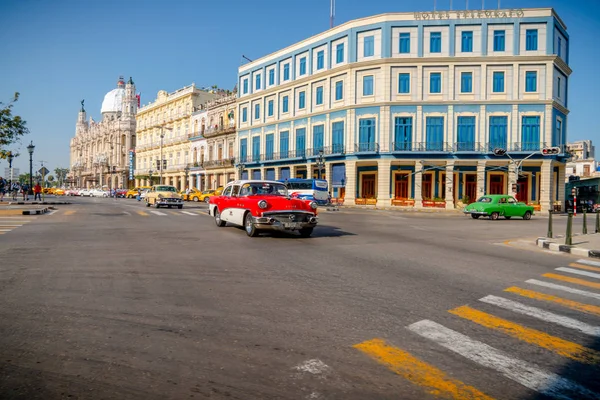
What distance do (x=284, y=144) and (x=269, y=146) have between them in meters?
3.09

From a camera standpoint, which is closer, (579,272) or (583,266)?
(579,272)

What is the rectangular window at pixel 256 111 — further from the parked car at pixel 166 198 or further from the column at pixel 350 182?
the parked car at pixel 166 198

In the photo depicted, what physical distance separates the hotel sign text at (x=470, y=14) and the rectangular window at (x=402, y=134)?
986cm

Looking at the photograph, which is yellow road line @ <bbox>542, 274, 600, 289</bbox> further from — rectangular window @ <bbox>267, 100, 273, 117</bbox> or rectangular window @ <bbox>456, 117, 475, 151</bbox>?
rectangular window @ <bbox>267, 100, 273, 117</bbox>

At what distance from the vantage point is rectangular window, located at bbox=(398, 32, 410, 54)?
131 ft

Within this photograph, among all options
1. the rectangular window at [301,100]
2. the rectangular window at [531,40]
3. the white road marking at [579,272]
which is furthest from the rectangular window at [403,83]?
the white road marking at [579,272]

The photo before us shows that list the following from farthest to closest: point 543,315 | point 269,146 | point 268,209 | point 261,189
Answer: point 269,146, point 261,189, point 268,209, point 543,315

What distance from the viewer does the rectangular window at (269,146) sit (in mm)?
52188

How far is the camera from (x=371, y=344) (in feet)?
12.8

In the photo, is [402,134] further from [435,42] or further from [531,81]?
[531,81]

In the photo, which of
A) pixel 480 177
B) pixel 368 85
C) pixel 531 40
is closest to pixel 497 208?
pixel 480 177

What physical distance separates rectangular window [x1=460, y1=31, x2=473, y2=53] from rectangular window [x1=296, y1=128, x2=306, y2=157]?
1844 centimetres

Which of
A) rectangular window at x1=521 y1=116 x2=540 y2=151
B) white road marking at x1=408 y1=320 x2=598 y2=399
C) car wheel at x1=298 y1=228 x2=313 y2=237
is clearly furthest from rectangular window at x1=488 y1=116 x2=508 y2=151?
white road marking at x1=408 y1=320 x2=598 y2=399

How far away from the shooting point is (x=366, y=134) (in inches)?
1623
